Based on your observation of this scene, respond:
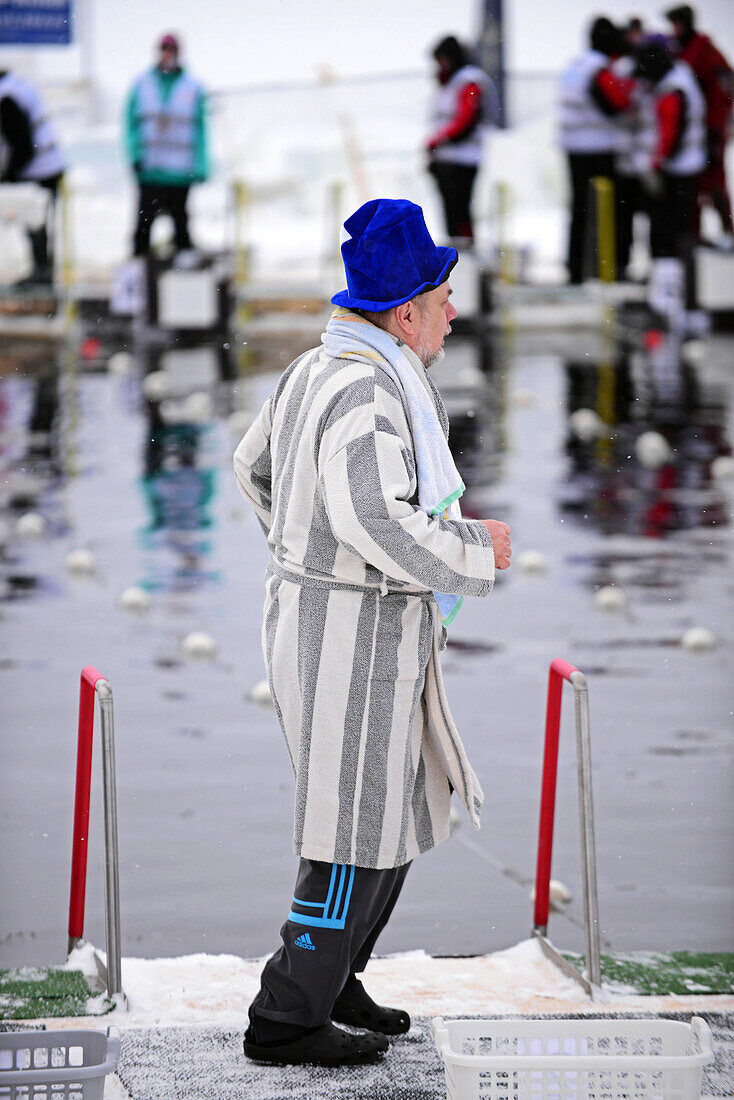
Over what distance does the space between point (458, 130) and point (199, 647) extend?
14.9ft

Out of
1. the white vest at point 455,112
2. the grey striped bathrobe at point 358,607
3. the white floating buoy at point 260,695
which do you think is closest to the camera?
the grey striped bathrobe at point 358,607

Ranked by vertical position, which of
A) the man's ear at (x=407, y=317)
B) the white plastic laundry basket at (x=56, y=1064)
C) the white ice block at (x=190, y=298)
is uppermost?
the man's ear at (x=407, y=317)

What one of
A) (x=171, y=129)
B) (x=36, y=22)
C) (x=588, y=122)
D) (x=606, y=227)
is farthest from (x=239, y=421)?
(x=36, y=22)

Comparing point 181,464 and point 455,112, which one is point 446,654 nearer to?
point 181,464

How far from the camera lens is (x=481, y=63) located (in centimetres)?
1239

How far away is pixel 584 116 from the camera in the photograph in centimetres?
1195

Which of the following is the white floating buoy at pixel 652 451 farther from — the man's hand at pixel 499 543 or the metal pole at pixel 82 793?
the man's hand at pixel 499 543

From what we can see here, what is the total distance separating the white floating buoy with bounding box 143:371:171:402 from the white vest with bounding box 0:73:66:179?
1.92 meters

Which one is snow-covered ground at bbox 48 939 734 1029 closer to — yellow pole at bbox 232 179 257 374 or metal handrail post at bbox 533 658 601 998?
metal handrail post at bbox 533 658 601 998

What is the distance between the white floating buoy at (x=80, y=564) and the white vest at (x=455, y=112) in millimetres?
2645

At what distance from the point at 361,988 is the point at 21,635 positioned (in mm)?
3846

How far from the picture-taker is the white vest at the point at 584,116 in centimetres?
1101

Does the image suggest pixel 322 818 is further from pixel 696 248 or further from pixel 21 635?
pixel 696 248

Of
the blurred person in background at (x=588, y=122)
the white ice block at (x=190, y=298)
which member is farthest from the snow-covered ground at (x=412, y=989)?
the blurred person in background at (x=588, y=122)
